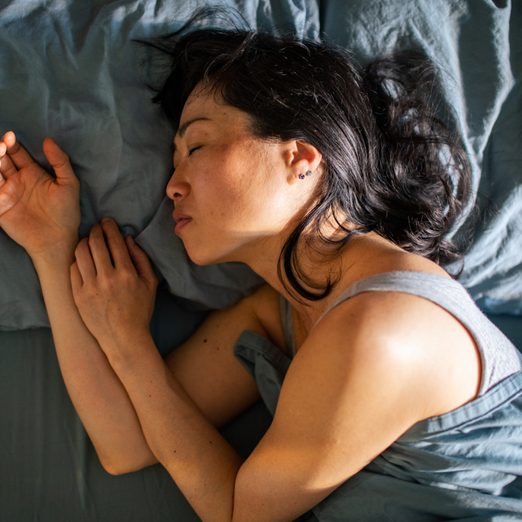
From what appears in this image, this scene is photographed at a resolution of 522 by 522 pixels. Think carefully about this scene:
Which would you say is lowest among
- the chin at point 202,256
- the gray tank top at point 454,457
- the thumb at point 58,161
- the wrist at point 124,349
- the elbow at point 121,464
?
the elbow at point 121,464

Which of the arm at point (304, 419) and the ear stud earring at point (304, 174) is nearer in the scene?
the arm at point (304, 419)

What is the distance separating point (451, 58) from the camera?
1.39 metres

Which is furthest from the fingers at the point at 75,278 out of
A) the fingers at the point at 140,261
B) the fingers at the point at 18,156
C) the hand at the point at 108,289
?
the fingers at the point at 18,156

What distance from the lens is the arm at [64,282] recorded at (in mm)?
1270

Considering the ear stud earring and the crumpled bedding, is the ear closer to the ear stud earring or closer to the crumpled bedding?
the ear stud earring

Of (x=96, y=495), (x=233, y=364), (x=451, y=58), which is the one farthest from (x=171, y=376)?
(x=451, y=58)

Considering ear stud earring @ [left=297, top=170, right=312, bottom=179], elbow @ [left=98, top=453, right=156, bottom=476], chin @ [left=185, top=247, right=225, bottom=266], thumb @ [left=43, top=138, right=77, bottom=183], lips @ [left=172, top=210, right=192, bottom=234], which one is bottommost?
elbow @ [left=98, top=453, right=156, bottom=476]

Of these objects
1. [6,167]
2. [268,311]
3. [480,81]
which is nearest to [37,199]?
[6,167]

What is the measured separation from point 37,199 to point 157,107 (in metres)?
0.29

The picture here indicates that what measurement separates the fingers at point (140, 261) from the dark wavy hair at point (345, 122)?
10.0 inches

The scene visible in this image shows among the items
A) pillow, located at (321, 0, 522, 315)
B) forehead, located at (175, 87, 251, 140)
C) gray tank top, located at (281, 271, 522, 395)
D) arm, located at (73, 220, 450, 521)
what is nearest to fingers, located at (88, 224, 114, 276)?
arm, located at (73, 220, 450, 521)

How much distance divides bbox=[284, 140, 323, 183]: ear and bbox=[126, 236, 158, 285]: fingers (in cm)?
37

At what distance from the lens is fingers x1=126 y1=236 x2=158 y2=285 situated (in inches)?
52.9

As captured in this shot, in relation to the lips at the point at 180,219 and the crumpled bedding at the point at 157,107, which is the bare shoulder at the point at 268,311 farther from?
the lips at the point at 180,219
